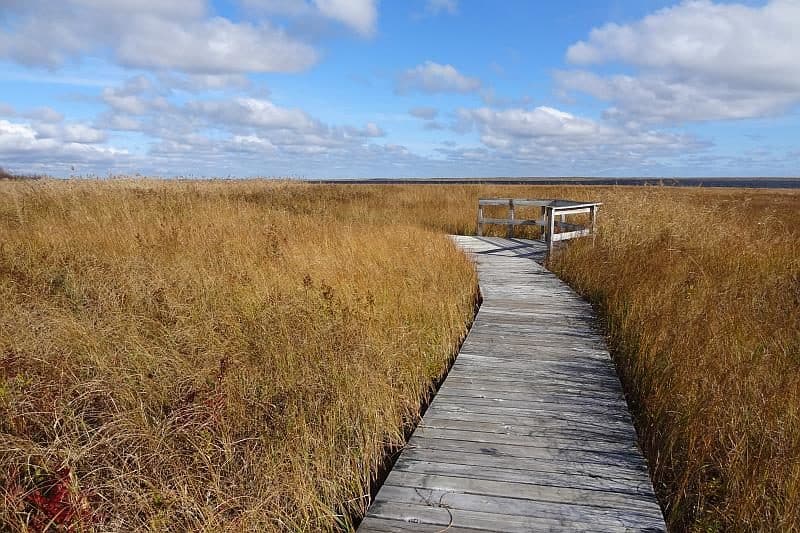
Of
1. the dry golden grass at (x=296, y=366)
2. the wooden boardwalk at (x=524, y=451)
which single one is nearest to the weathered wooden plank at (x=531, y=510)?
the wooden boardwalk at (x=524, y=451)

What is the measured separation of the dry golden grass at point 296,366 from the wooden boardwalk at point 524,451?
0.24 m

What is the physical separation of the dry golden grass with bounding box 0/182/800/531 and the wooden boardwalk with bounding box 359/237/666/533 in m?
0.24

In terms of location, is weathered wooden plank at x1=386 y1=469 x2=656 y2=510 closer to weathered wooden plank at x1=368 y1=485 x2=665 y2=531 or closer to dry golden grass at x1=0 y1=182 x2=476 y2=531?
weathered wooden plank at x1=368 y1=485 x2=665 y2=531

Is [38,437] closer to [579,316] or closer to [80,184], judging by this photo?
[579,316]

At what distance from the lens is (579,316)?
5.82m

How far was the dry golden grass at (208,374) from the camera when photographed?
2.50 meters

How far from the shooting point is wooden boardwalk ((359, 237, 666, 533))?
2424 mm

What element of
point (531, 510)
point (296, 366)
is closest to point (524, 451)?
point (531, 510)

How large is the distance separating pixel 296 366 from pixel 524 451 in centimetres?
181

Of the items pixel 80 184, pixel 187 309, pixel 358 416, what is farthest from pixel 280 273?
pixel 80 184

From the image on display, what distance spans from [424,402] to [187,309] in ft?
8.21

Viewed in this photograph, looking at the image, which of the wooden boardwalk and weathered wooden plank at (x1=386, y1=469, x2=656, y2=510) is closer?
the wooden boardwalk

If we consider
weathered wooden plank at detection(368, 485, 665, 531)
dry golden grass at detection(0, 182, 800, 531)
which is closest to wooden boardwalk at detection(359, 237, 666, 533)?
weathered wooden plank at detection(368, 485, 665, 531)

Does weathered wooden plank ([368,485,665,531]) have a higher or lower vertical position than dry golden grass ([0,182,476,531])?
lower
